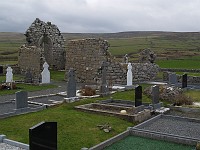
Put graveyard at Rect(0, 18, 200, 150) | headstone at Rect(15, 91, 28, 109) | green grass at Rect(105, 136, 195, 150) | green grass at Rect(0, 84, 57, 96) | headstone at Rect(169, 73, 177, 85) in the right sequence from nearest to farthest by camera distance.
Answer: green grass at Rect(105, 136, 195, 150)
graveyard at Rect(0, 18, 200, 150)
headstone at Rect(15, 91, 28, 109)
green grass at Rect(0, 84, 57, 96)
headstone at Rect(169, 73, 177, 85)

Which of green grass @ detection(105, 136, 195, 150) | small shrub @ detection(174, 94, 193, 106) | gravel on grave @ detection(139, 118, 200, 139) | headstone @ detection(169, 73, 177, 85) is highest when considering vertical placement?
headstone @ detection(169, 73, 177, 85)

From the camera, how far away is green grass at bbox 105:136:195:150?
9.44m

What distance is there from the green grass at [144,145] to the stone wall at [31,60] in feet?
57.4

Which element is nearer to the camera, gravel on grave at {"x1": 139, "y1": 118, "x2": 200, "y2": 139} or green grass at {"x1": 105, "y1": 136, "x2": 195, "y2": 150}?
green grass at {"x1": 105, "y1": 136, "x2": 195, "y2": 150}

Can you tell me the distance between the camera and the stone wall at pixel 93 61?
24.5 metres

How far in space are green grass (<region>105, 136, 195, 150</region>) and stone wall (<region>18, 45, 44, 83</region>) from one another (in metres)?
17.5

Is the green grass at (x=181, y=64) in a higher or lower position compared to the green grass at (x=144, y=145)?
higher

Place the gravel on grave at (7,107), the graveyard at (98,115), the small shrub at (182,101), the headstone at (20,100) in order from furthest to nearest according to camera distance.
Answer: the small shrub at (182,101), the gravel on grave at (7,107), the headstone at (20,100), the graveyard at (98,115)

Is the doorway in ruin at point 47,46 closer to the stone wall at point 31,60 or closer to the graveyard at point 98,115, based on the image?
the stone wall at point 31,60

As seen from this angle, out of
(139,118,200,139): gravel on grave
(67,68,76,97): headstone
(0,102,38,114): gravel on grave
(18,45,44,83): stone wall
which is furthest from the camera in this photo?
(18,45,44,83): stone wall

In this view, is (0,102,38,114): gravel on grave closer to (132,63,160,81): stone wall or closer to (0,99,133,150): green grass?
(0,99,133,150): green grass

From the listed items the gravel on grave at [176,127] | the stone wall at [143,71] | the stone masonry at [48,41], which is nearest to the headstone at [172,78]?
the stone wall at [143,71]

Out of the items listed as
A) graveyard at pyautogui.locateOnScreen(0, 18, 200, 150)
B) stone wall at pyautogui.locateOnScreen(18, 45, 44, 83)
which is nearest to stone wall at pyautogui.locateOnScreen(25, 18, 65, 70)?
stone wall at pyautogui.locateOnScreen(18, 45, 44, 83)

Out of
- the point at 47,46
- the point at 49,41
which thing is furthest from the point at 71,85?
the point at 47,46
